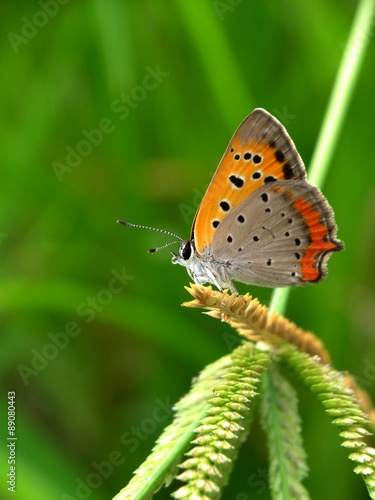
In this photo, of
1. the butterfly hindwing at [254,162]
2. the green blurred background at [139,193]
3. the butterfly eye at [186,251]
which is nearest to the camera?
the butterfly hindwing at [254,162]

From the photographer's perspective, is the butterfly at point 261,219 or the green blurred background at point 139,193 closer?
the butterfly at point 261,219

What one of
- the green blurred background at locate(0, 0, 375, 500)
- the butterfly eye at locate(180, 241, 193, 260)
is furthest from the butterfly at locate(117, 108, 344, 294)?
the green blurred background at locate(0, 0, 375, 500)

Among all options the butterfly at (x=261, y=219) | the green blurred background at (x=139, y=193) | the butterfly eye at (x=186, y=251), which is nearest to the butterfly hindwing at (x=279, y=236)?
the butterfly at (x=261, y=219)

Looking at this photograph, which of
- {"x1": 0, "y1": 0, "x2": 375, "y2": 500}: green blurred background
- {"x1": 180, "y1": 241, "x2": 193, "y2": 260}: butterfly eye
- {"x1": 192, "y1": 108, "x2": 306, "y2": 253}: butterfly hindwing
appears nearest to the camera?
{"x1": 192, "y1": 108, "x2": 306, "y2": 253}: butterfly hindwing

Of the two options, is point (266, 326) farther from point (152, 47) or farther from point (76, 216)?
point (152, 47)

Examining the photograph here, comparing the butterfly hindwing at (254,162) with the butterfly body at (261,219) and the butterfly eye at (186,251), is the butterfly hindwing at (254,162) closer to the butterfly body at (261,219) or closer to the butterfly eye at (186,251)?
the butterfly body at (261,219)

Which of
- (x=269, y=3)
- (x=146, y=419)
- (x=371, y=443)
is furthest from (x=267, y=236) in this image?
(x=269, y=3)

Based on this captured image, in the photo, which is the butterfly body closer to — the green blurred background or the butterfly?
the butterfly
